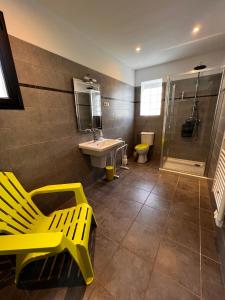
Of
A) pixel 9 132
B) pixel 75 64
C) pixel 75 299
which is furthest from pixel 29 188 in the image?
pixel 75 64

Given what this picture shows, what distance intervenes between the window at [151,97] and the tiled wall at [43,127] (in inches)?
66.4

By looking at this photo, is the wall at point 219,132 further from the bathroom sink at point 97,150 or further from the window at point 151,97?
the bathroom sink at point 97,150

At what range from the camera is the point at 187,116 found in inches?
119

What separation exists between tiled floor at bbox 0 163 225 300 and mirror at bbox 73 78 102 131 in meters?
1.23

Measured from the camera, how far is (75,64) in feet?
6.07

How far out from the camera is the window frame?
1163 millimetres

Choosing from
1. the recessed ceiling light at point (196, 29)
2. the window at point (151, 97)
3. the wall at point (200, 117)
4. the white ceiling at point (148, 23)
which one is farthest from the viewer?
Answer: the window at point (151, 97)

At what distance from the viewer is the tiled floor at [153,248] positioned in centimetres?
100

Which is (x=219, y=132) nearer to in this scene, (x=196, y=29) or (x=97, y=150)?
(x=196, y=29)

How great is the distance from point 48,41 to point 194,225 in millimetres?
2827

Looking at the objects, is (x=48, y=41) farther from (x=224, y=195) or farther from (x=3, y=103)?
(x=224, y=195)

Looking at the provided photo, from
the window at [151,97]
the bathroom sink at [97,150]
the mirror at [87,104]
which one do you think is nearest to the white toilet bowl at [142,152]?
the window at [151,97]

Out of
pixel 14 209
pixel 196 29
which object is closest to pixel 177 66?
pixel 196 29

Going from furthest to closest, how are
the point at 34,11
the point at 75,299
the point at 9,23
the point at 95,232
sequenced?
the point at 95,232 < the point at 34,11 < the point at 9,23 < the point at 75,299
